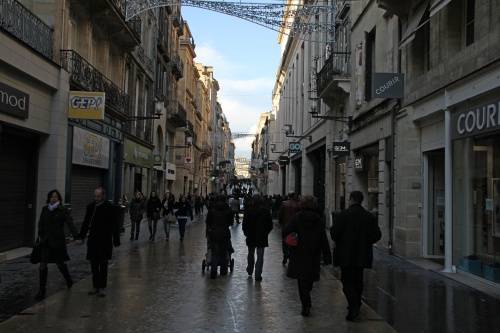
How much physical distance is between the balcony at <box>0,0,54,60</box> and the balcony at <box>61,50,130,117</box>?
995 mm

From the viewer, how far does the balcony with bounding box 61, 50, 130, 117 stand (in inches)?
579

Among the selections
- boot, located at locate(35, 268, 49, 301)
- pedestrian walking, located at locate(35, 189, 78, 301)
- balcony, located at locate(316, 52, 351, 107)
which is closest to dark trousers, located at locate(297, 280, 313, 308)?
pedestrian walking, located at locate(35, 189, 78, 301)

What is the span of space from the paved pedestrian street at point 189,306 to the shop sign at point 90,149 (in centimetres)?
607

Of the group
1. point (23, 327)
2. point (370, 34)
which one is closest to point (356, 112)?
point (370, 34)

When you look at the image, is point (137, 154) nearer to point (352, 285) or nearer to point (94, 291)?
point (94, 291)

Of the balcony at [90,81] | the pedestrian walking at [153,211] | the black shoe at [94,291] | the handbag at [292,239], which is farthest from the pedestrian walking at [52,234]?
the pedestrian walking at [153,211]

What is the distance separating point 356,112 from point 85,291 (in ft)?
43.9

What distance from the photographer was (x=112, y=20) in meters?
18.1

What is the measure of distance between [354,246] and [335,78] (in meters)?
14.5

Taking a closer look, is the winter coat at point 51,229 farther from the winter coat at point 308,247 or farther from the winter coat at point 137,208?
the winter coat at point 137,208

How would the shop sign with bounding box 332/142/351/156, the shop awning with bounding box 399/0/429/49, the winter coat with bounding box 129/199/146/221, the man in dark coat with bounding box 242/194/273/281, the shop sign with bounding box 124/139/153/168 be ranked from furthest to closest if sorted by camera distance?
the shop sign with bounding box 124/139/153/168 < the shop sign with bounding box 332/142/351/156 < the winter coat with bounding box 129/199/146/221 < the shop awning with bounding box 399/0/429/49 < the man in dark coat with bounding box 242/194/273/281

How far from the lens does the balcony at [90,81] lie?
48.3ft

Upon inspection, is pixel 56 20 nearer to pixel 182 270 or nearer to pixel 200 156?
pixel 182 270

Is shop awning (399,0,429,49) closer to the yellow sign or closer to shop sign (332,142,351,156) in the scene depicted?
shop sign (332,142,351,156)
